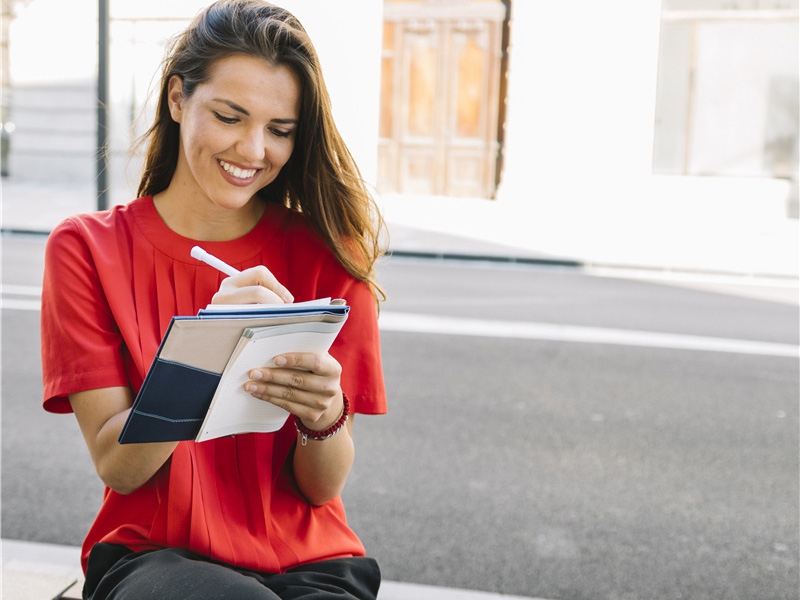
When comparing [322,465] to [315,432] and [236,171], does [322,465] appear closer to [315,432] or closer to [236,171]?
[315,432]

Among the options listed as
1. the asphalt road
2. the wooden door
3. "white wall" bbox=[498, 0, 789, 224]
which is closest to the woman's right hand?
the asphalt road

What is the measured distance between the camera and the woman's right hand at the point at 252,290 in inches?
62.7

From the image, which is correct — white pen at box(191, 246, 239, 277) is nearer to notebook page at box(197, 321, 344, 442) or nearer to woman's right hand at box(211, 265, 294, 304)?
woman's right hand at box(211, 265, 294, 304)

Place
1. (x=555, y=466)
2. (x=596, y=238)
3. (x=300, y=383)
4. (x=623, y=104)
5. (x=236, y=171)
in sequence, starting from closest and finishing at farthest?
(x=300, y=383) → (x=236, y=171) → (x=555, y=466) → (x=596, y=238) → (x=623, y=104)

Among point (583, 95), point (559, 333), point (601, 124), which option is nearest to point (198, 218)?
point (559, 333)

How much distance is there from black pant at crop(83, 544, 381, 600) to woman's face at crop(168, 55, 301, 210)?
0.70m

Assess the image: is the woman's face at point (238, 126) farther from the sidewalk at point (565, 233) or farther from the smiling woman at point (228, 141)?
the sidewalk at point (565, 233)

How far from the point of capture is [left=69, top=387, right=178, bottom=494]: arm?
1.69 m

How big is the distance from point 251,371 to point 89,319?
40 cm

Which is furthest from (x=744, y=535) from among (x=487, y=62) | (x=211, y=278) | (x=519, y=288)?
(x=487, y=62)

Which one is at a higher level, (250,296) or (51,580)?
(250,296)

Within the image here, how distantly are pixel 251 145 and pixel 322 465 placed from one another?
0.64 m

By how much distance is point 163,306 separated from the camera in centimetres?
184

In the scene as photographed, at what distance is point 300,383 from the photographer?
1635 millimetres
